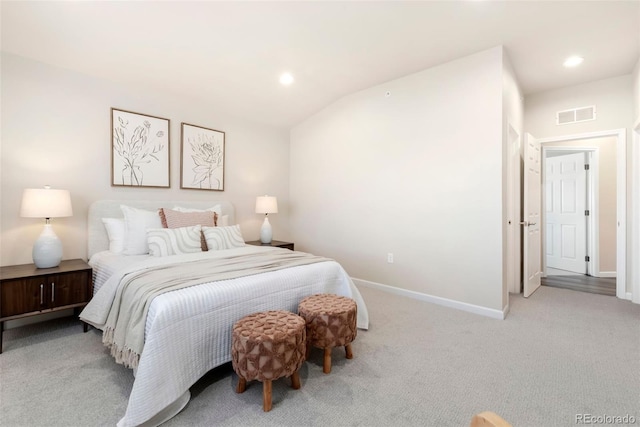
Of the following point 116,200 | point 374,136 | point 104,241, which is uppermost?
point 374,136

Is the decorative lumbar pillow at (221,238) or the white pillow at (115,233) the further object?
the decorative lumbar pillow at (221,238)

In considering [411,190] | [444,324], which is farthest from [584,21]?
[444,324]

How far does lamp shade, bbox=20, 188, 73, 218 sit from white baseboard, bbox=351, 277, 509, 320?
3.28 m

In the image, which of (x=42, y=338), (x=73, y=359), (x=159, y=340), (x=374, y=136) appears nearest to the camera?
(x=159, y=340)

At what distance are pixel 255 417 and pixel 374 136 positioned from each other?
10.6 ft

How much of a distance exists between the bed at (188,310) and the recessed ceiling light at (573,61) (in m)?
3.25

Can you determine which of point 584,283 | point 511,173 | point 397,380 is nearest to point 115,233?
point 397,380

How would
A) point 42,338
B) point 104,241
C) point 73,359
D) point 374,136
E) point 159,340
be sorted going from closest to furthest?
point 159,340, point 73,359, point 42,338, point 104,241, point 374,136

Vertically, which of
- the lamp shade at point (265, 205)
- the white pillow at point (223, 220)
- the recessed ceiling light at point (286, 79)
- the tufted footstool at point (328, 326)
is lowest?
the tufted footstool at point (328, 326)

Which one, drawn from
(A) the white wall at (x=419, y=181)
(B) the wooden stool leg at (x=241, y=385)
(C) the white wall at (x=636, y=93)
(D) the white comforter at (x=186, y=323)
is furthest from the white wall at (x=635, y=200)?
(B) the wooden stool leg at (x=241, y=385)

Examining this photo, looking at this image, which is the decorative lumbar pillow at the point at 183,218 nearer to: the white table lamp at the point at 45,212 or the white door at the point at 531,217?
the white table lamp at the point at 45,212

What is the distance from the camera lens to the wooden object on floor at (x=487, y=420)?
1.77 ft

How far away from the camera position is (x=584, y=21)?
2.48 meters

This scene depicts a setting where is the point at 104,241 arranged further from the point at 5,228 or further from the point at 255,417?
the point at 255,417
